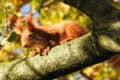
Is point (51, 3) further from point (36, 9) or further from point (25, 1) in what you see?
point (36, 9)

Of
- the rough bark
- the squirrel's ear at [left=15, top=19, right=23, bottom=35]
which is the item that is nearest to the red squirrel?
the squirrel's ear at [left=15, top=19, right=23, bottom=35]

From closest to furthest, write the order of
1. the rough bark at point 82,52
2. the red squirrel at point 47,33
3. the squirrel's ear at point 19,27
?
the rough bark at point 82,52
the red squirrel at point 47,33
the squirrel's ear at point 19,27

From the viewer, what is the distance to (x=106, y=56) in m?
3.18

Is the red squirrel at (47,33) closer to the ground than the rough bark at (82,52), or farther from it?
closer to the ground

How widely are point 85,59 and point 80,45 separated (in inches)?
5.5

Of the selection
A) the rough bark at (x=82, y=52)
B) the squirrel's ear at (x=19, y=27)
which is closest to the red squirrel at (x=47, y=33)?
the squirrel's ear at (x=19, y=27)

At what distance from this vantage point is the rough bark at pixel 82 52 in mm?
3137

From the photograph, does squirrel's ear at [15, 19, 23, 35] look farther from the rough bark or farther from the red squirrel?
the rough bark

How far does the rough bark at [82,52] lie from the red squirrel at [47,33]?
82 cm

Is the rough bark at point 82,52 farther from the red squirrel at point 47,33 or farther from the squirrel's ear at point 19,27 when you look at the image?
the squirrel's ear at point 19,27

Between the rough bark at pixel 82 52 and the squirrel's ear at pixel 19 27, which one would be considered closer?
the rough bark at pixel 82 52

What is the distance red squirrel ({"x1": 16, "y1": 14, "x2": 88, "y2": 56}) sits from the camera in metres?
4.56

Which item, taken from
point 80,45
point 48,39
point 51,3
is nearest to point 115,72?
point 51,3

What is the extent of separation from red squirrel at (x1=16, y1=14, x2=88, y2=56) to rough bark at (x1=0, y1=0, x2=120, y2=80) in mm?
819
